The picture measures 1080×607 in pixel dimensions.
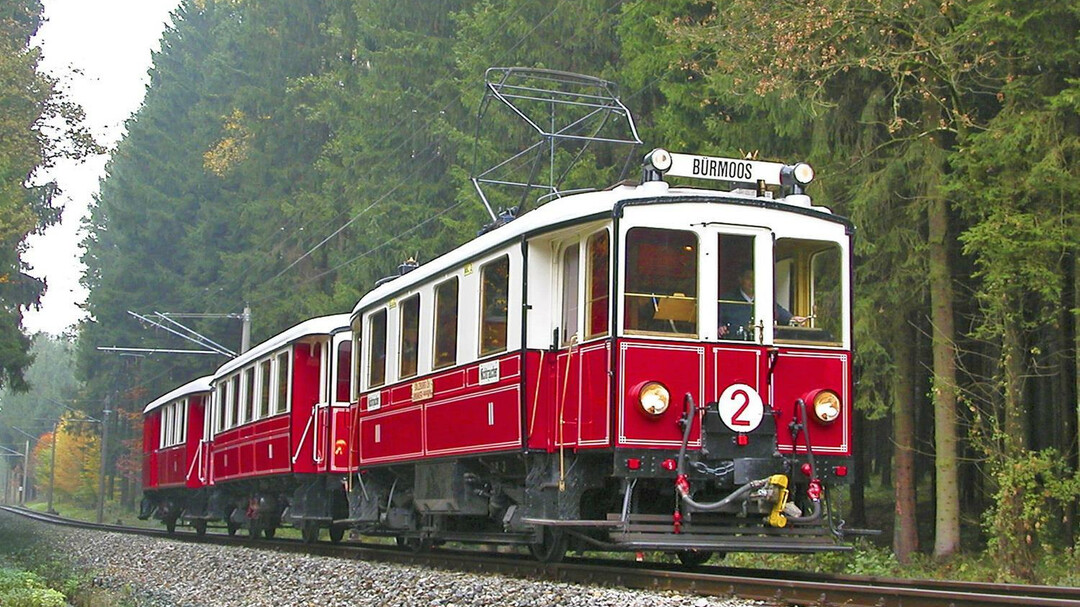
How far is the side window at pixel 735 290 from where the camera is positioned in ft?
35.4

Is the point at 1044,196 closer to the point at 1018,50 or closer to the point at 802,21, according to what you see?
the point at 1018,50

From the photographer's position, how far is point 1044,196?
50.3 ft

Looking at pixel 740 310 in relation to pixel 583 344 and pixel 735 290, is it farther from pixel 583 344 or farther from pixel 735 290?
pixel 583 344

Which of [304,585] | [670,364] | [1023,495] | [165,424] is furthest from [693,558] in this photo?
[165,424]

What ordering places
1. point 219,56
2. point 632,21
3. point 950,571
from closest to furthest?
point 950,571 → point 632,21 → point 219,56

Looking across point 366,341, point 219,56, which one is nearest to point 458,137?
point 366,341

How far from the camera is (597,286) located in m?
10.9

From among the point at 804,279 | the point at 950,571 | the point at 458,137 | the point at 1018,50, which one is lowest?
the point at 950,571

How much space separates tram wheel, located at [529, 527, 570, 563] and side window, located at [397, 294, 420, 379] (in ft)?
8.30

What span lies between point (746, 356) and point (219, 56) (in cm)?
4566

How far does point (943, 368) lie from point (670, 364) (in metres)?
8.23

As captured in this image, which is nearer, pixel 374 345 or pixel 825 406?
pixel 825 406

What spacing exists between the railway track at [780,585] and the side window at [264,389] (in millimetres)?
6605

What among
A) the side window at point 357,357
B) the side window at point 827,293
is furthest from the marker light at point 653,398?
the side window at point 357,357
